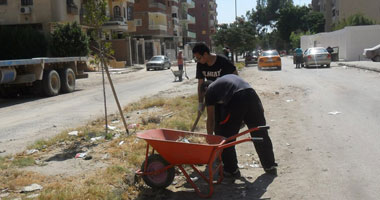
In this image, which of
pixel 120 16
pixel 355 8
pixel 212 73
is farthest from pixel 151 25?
pixel 212 73

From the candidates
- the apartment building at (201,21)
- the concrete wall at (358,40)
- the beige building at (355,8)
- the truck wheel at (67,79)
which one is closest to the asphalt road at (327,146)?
the truck wheel at (67,79)

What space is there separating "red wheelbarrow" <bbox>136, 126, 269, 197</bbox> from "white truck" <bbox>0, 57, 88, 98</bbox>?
12.2 meters

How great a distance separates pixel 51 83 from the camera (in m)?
19.6

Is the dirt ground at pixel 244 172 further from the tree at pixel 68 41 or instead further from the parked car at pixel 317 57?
the tree at pixel 68 41

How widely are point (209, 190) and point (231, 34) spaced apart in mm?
47047

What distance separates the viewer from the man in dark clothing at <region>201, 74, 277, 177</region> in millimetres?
5320

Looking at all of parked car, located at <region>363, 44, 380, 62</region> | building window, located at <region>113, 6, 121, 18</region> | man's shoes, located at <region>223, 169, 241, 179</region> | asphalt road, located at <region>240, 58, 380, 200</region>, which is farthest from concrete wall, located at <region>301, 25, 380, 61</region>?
man's shoes, located at <region>223, 169, 241, 179</region>

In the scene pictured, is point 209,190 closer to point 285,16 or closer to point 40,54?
point 40,54

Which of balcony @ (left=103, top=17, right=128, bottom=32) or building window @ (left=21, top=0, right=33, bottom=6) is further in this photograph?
→ balcony @ (left=103, top=17, right=128, bottom=32)

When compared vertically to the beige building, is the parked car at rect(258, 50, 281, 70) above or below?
below

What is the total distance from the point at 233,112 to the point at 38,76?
48.0ft

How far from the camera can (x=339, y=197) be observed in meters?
4.85

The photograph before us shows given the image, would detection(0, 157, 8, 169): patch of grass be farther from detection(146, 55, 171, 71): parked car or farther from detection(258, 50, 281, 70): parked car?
detection(146, 55, 171, 71): parked car

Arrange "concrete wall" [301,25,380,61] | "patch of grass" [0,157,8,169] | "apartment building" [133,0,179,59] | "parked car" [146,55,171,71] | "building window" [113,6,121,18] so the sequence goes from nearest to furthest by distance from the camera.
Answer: "patch of grass" [0,157,8,169], "concrete wall" [301,25,380,61], "parked car" [146,55,171,71], "building window" [113,6,121,18], "apartment building" [133,0,179,59]
